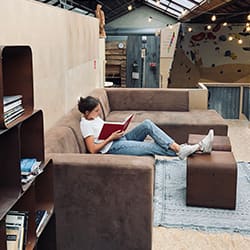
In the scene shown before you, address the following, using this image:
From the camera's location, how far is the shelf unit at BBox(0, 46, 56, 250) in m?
1.68

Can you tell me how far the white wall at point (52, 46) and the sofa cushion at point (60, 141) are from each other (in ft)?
0.82

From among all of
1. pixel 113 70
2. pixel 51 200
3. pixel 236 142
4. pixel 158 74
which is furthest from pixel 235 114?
pixel 51 200

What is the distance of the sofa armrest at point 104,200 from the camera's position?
8.17ft

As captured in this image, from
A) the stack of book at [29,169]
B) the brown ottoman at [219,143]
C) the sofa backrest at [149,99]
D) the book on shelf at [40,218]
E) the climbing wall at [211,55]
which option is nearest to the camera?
the stack of book at [29,169]

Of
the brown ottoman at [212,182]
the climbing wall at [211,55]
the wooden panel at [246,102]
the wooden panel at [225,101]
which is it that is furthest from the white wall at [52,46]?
the climbing wall at [211,55]

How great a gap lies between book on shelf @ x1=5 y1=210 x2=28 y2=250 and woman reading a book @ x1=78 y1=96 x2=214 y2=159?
149 cm

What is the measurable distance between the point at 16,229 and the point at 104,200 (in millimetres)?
868

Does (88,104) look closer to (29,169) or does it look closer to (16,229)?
(29,169)

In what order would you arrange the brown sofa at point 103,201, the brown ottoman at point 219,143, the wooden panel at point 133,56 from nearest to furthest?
1. the brown sofa at point 103,201
2. the brown ottoman at point 219,143
3. the wooden panel at point 133,56

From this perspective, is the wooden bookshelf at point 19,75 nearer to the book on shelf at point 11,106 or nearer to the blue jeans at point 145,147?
the book on shelf at point 11,106

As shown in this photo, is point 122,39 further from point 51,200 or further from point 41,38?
point 51,200

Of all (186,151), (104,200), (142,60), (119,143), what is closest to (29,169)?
(104,200)

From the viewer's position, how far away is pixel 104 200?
254cm

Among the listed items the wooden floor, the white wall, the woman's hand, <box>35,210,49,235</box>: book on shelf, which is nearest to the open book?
the woman's hand
